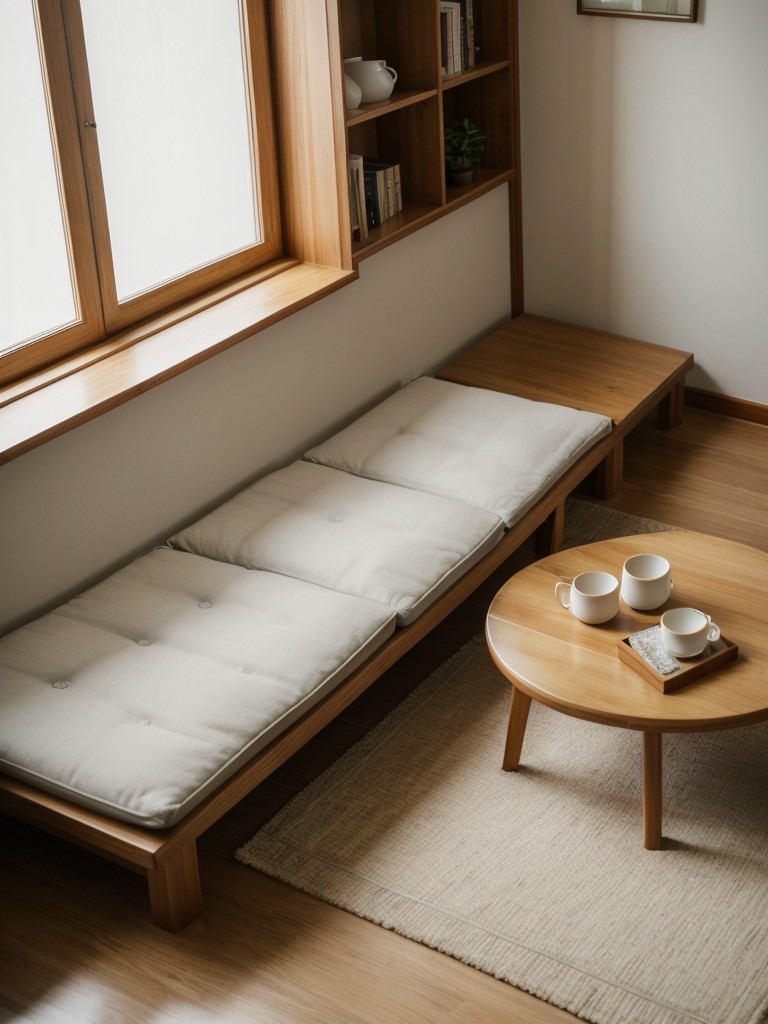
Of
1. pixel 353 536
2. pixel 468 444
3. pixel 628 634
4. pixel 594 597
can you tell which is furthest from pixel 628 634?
pixel 468 444

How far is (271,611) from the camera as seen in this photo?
281 centimetres

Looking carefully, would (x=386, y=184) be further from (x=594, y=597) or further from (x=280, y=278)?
(x=594, y=597)

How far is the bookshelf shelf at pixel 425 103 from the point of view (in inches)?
144

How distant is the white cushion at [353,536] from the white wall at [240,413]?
15cm

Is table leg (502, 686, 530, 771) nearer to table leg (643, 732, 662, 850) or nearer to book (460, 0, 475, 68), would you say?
table leg (643, 732, 662, 850)

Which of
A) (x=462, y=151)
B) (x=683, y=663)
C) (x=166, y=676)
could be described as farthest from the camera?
(x=462, y=151)

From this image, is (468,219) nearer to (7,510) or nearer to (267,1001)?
(7,510)

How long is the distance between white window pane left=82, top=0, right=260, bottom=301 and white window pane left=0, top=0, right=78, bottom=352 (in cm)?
18

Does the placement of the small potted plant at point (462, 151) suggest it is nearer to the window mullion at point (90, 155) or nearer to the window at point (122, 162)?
the window at point (122, 162)

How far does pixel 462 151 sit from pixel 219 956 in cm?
272

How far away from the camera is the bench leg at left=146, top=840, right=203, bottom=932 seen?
92.6 inches

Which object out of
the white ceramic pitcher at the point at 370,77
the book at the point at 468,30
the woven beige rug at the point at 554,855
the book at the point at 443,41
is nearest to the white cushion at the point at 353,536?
the woven beige rug at the point at 554,855

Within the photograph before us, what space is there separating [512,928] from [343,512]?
3.90 feet

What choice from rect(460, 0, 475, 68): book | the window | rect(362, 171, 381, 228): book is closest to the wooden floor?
the window
